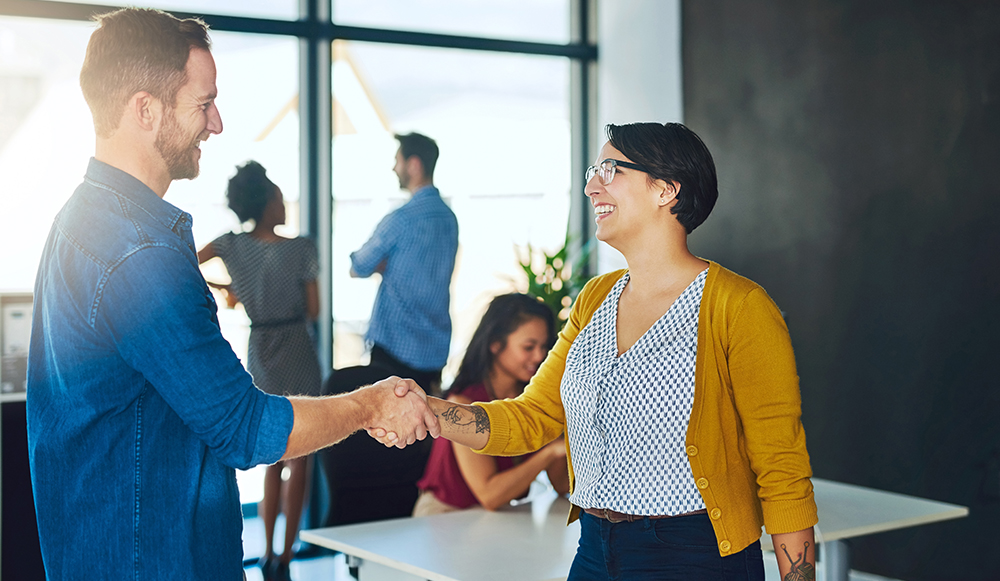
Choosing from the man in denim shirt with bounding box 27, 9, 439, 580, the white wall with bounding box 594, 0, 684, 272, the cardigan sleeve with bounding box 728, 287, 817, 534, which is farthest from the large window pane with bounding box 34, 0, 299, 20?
the cardigan sleeve with bounding box 728, 287, 817, 534

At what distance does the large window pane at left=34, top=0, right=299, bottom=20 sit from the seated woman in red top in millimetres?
2435

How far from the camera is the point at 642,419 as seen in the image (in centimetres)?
176

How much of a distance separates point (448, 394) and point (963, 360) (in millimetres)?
2137

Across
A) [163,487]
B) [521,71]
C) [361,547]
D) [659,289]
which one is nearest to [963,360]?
[659,289]

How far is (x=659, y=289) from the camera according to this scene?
1896mm

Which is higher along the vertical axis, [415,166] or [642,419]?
[415,166]

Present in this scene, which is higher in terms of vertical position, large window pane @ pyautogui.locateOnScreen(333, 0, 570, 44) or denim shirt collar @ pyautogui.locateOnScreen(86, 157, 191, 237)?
large window pane @ pyautogui.locateOnScreen(333, 0, 570, 44)

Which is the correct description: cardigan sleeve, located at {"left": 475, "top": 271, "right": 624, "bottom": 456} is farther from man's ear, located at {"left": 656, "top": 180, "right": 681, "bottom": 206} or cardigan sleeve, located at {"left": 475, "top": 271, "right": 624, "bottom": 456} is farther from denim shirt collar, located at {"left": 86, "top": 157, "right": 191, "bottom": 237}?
denim shirt collar, located at {"left": 86, "top": 157, "right": 191, "bottom": 237}

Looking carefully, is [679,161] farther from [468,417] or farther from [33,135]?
[33,135]

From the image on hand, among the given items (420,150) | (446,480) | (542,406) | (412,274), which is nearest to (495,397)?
(446,480)

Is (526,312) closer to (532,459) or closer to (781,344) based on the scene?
(532,459)

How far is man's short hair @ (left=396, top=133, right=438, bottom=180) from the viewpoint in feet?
14.1

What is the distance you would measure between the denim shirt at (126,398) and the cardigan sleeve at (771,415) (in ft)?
2.94

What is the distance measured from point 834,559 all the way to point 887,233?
71.2 inches
